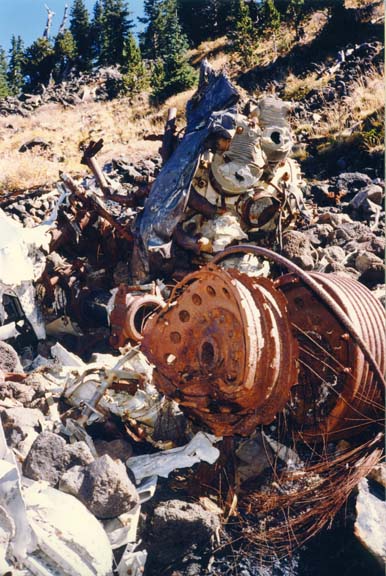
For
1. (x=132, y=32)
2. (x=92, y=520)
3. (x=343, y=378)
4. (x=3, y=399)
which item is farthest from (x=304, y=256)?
(x=132, y=32)

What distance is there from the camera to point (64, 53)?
33.2m

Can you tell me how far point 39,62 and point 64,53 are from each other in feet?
6.34

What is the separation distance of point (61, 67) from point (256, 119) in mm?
30809

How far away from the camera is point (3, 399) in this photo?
388cm

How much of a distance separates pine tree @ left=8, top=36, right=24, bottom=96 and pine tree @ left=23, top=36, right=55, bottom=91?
539 millimetres

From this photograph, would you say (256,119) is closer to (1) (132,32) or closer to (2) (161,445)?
(2) (161,445)

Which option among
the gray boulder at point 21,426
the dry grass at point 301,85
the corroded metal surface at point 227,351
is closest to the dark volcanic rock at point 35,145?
the dry grass at point 301,85

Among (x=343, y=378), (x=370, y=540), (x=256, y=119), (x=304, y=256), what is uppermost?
(x=256, y=119)

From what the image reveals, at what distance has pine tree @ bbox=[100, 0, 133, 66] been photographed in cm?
3158

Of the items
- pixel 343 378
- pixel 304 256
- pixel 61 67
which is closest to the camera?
pixel 343 378

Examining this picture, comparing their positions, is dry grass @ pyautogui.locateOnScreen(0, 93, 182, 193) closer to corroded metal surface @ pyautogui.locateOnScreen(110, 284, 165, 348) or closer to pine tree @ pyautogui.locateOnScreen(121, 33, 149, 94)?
pine tree @ pyautogui.locateOnScreen(121, 33, 149, 94)

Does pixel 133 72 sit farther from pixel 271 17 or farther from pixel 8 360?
pixel 8 360

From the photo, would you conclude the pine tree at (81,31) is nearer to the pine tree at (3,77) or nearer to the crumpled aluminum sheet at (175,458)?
the pine tree at (3,77)

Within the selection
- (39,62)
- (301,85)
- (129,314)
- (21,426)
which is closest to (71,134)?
(301,85)
